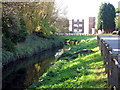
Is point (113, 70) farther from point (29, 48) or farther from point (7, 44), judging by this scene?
point (29, 48)

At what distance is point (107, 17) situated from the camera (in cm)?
5462

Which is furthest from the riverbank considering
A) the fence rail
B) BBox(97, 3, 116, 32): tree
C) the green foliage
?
BBox(97, 3, 116, 32): tree

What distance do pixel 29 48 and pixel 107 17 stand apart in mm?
34790

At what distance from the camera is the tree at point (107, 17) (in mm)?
54312

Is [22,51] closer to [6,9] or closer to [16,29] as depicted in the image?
[16,29]

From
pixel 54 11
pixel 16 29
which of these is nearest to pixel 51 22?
pixel 54 11

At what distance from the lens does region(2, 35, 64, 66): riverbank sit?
738 inches

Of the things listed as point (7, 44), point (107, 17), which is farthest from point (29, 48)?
point (107, 17)

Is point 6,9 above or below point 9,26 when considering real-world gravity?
above

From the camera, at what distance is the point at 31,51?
24.5 meters

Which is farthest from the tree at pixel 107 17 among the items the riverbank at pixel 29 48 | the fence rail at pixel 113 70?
the fence rail at pixel 113 70

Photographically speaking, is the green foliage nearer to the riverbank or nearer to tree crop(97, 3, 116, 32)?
the riverbank

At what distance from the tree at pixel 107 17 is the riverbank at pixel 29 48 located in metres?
22.4

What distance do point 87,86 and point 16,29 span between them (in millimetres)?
14786
